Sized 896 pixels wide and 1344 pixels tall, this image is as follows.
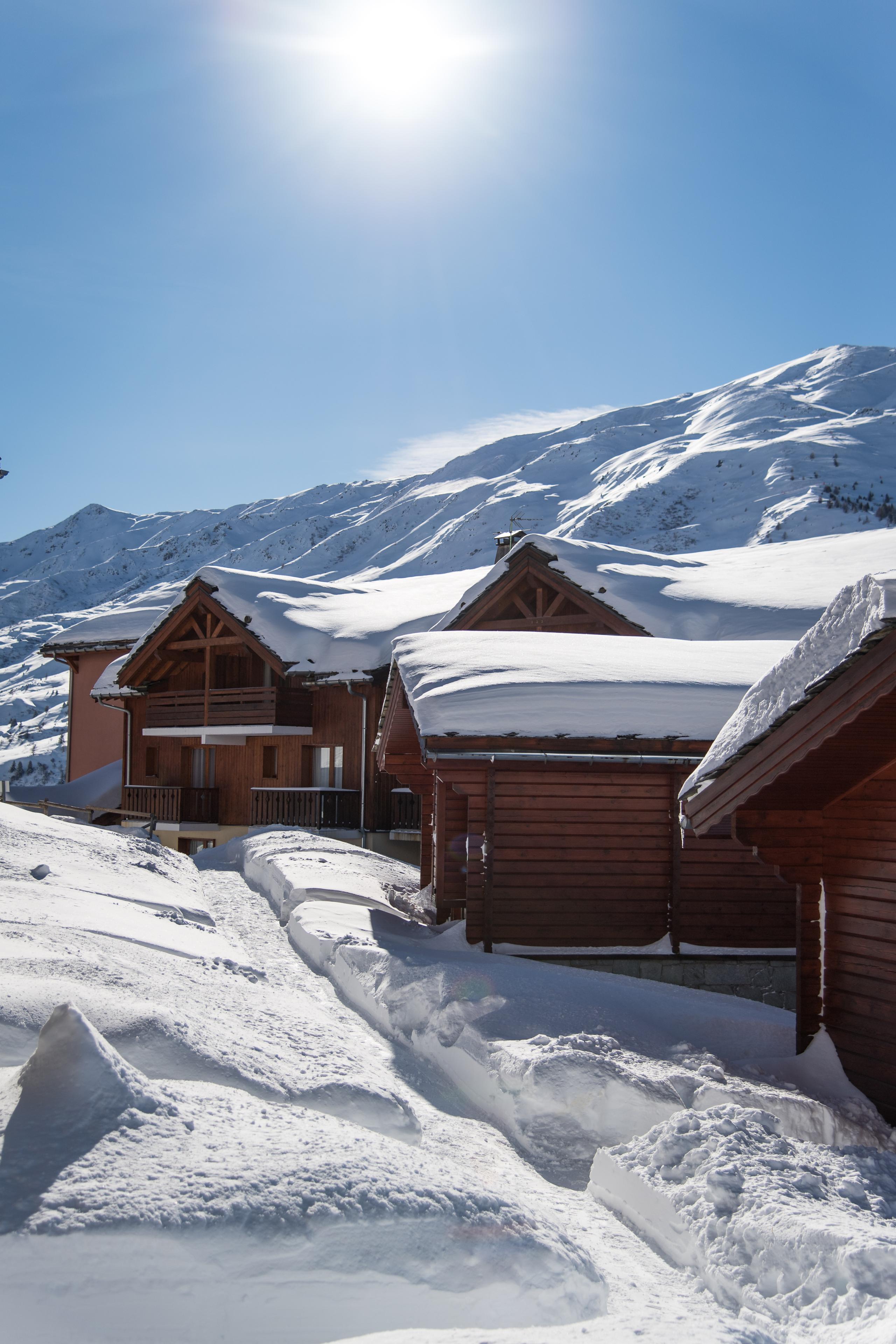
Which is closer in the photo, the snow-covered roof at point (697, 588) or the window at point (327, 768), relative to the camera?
the snow-covered roof at point (697, 588)

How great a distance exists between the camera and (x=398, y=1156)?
4.34 metres

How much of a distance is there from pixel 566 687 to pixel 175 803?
53.1ft

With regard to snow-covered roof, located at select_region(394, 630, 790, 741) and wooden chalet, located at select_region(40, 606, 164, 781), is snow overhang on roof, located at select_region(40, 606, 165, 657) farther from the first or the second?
snow-covered roof, located at select_region(394, 630, 790, 741)

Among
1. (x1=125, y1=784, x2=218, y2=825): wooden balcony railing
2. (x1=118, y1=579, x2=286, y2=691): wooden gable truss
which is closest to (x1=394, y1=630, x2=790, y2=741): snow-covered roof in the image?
(x1=118, y1=579, x2=286, y2=691): wooden gable truss

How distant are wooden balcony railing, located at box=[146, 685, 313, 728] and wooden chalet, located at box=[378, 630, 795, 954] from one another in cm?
1234

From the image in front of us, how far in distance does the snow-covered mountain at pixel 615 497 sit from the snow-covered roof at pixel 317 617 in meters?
11.6

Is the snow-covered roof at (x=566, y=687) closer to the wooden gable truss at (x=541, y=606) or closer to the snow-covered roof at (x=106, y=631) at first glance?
the wooden gable truss at (x=541, y=606)

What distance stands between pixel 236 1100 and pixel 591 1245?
1.78m

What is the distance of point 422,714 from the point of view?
1003 cm

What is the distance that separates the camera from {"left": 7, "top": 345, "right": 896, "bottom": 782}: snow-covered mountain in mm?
79312

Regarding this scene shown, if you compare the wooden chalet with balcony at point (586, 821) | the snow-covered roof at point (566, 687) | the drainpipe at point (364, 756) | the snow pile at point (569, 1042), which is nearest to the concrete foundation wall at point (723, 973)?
the wooden chalet with balcony at point (586, 821)

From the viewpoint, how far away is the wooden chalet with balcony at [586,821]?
1007 cm

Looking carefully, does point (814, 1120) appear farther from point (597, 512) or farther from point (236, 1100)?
point (597, 512)

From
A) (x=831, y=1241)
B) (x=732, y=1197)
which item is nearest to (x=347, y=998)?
(x=732, y=1197)
